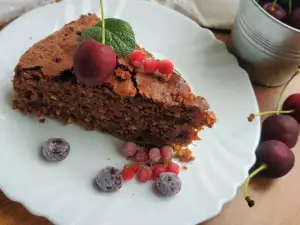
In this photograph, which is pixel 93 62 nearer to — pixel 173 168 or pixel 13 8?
pixel 173 168

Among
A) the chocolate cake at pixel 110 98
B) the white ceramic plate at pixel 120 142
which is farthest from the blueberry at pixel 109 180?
the chocolate cake at pixel 110 98

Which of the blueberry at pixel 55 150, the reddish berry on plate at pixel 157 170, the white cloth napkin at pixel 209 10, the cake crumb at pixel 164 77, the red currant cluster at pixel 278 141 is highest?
the cake crumb at pixel 164 77

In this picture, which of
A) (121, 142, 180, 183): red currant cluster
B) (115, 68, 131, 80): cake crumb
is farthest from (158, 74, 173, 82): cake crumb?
(121, 142, 180, 183): red currant cluster

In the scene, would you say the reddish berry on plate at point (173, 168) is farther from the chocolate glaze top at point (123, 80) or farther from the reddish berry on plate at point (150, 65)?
the reddish berry on plate at point (150, 65)

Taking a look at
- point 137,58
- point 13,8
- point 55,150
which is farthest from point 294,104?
point 13,8

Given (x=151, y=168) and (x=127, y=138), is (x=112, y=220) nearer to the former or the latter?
(x=151, y=168)

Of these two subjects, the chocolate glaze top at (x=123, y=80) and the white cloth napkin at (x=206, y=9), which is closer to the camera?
the chocolate glaze top at (x=123, y=80)
